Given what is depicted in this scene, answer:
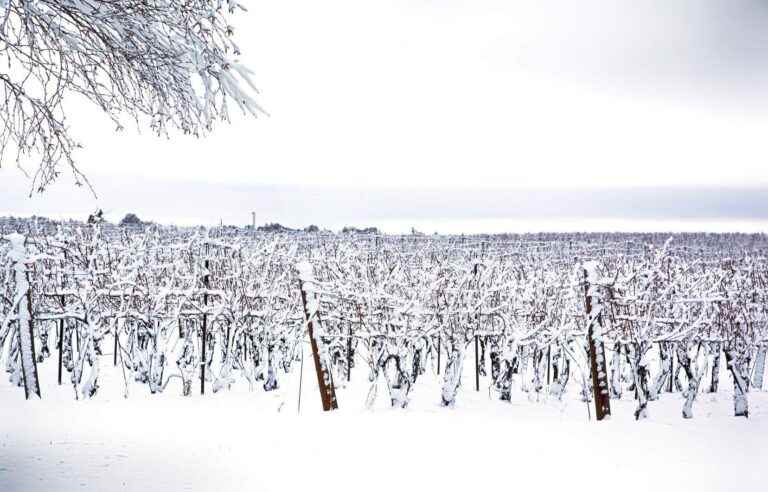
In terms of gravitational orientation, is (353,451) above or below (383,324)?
below

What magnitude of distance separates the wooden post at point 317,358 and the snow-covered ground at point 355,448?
26 centimetres

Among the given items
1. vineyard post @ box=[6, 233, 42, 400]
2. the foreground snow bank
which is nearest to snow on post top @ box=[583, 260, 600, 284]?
the foreground snow bank

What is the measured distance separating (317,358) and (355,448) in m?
2.21

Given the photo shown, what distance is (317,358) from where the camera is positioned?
32.6ft

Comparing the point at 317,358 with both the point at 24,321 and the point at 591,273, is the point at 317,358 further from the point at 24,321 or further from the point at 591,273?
the point at 24,321

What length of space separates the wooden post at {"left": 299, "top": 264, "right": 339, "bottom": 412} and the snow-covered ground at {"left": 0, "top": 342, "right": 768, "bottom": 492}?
0.26 metres

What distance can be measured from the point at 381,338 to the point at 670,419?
508cm

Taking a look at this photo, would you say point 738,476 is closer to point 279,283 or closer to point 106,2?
point 106,2

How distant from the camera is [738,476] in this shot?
7523 mm

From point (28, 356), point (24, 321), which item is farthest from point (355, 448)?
point (24, 321)

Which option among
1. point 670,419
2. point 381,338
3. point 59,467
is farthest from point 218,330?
point 670,419

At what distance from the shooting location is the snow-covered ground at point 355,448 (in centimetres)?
671

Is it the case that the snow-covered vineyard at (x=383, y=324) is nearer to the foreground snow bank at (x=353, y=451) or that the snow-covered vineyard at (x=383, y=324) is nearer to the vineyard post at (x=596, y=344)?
the vineyard post at (x=596, y=344)

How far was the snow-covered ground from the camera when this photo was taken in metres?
Answer: 6.71
